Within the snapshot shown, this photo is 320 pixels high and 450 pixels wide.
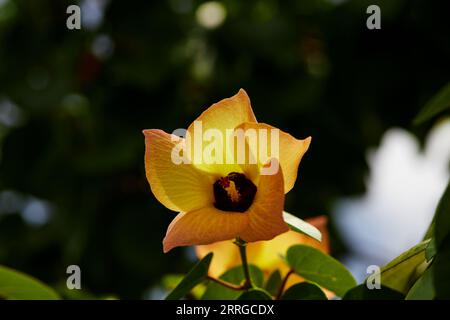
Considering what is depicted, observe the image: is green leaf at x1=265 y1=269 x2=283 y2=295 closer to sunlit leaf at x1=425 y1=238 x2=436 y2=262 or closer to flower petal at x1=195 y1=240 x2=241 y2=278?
flower petal at x1=195 y1=240 x2=241 y2=278

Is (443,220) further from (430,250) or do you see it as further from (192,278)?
(192,278)

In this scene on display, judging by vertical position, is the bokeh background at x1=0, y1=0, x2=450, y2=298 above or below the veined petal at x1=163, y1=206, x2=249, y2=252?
above

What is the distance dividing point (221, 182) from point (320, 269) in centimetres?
13

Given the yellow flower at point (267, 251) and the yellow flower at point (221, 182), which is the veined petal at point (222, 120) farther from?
the yellow flower at point (267, 251)

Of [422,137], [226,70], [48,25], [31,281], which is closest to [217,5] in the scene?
[226,70]

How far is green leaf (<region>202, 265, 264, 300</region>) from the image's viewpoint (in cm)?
60

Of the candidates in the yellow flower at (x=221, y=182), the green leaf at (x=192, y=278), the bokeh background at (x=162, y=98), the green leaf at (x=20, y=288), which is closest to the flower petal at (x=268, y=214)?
the yellow flower at (x=221, y=182)

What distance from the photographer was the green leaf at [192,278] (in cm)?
55

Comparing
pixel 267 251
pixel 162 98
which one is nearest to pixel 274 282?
pixel 267 251

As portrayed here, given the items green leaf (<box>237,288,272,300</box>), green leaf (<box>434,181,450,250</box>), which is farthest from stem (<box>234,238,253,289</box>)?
green leaf (<box>434,181,450,250</box>)

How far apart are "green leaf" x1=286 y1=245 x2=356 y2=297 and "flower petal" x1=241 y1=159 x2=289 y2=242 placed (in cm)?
13

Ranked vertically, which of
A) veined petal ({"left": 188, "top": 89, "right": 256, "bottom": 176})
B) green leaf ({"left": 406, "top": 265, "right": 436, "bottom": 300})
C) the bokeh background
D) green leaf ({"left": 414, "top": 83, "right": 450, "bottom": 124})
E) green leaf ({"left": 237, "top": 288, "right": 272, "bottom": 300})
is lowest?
green leaf ({"left": 406, "top": 265, "right": 436, "bottom": 300})

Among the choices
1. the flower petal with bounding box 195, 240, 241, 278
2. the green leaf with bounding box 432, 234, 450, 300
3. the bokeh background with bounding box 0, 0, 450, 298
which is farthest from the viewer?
the bokeh background with bounding box 0, 0, 450, 298
